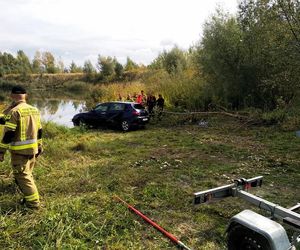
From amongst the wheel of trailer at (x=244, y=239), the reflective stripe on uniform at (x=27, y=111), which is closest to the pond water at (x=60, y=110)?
the reflective stripe on uniform at (x=27, y=111)

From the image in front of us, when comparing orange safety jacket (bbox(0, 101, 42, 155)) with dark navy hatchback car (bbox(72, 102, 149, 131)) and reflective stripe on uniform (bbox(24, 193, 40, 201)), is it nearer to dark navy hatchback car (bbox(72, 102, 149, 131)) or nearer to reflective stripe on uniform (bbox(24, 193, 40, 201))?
reflective stripe on uniform (bbox(24, 193, 40, 201))

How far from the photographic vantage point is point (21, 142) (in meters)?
5.16

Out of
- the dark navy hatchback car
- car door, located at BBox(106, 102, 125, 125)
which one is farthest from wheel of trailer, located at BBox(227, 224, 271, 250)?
car door, located at BBox(106, 102, 125, 125)

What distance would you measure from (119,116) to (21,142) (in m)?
9.87

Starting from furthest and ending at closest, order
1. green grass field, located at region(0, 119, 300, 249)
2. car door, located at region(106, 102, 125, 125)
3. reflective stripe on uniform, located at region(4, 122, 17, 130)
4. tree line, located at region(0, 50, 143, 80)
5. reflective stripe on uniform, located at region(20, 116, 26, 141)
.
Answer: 1. tree line, located at region(0, 50, 143, 80)
2. car door, located at region(106, 102, 125, 125)
3. reflective stripe on uniform, located at region(20, 116, 26, 141)
4. reflective stripe on uniform, located at region(4, 122, 17, 130)
5. green grass field, located at region(0, 119, 300, 249)

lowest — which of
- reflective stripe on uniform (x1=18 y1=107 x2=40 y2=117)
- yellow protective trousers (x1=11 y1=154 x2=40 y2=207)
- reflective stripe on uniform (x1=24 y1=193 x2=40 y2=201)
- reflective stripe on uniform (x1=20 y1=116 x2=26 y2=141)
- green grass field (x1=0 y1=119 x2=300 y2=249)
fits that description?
green grass field (x1=0 y1=119 x2=300 y2=249)

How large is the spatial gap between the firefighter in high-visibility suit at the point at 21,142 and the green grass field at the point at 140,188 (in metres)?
0.31

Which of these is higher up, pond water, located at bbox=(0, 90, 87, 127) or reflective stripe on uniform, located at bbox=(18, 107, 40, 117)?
reflective stripe on uniform, located at bbox=(18, 107, 40, 117)

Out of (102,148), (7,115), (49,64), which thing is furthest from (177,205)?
(49,64)

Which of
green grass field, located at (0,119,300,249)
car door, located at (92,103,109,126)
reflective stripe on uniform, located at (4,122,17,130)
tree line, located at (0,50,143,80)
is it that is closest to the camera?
green grass field, located at (0,119,300,249)

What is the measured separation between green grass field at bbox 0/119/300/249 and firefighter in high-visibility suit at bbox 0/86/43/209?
1.03ft

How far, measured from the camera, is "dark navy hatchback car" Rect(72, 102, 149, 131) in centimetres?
1479

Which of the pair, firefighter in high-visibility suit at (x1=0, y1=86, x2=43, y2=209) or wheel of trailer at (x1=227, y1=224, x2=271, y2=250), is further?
firefighter in high-visibility suit at (x1=0, y1=86, x2=43, y2=209)

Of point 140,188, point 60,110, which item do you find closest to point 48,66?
point 60,110
